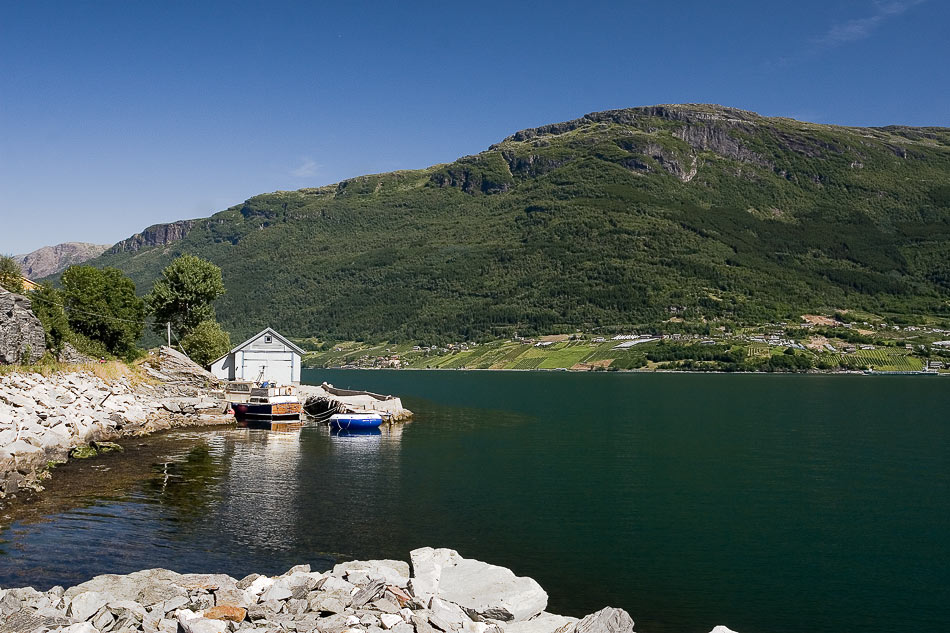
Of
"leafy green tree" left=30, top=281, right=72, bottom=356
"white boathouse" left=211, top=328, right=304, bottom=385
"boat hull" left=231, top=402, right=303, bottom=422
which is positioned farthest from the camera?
"white boathouse" left=211, top=328, right=304, bottom=385

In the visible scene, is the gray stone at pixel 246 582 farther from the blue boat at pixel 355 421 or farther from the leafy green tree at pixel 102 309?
the leafy green tree at pixel 102 309

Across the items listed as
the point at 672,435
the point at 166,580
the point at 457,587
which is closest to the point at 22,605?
the point at 166,580

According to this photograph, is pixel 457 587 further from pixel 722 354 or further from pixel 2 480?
pixel 722 354

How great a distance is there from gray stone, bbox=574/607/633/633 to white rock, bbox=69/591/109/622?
382 inches

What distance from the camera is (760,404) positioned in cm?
A: 8675

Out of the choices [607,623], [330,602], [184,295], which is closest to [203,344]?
[184,295]

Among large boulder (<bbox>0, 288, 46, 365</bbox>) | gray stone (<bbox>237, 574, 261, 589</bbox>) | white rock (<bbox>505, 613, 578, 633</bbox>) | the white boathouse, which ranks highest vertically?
large boulder (<bbox>0, 288, 46, 365</bbox>)

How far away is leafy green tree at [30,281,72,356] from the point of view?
5103 centimetres

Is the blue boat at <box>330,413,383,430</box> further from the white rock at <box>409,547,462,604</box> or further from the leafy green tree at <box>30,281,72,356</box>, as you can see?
the white rock at <box>409,547,462,604</box>

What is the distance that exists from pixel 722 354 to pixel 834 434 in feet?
413

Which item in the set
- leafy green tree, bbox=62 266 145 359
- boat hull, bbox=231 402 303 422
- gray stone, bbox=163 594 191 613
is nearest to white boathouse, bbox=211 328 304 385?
leafy green tree, bbox=62 266 145 359

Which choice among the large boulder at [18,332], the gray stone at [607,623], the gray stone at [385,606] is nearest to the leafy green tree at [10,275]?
the large boulder at [18,332]

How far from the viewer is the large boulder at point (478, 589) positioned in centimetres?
1538

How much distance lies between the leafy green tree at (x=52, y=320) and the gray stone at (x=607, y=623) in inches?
1933
